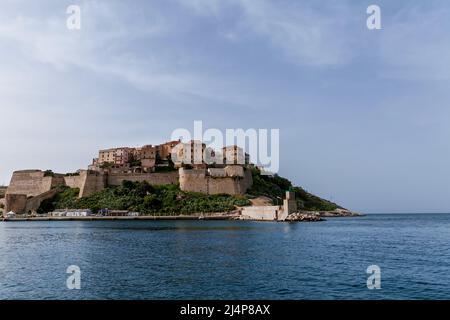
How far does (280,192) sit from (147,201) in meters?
20.1

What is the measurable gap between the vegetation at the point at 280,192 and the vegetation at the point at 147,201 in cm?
616

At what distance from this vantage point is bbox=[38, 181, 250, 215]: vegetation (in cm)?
5031

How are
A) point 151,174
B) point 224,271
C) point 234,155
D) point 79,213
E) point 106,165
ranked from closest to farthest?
point 224,271 < point 79,213 < point 151,174 < point 106,165 < point 234,155

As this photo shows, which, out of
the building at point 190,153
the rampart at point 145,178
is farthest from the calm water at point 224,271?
the building at point 190,153

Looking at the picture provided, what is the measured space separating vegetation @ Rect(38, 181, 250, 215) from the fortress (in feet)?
3.38

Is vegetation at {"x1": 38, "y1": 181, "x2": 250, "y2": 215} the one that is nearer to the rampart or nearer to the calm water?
the rampart

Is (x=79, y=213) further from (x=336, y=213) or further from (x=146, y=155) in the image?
(x=336, y=213)

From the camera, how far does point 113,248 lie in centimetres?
1986

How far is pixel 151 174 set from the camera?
5438 cm

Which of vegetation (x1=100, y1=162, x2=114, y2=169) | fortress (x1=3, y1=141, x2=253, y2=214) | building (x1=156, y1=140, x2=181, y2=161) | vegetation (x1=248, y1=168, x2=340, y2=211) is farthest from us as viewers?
building (x1=156, y1=140, x2=181, y2=161)

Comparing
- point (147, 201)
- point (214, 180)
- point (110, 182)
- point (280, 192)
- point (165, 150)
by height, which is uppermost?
point (165, 150)

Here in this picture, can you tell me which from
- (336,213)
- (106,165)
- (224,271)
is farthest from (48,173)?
(224,271)

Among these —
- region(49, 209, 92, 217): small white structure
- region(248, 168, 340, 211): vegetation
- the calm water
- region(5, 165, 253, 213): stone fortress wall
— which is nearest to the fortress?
region(5, 165, 253, 213): stone fortress wall
